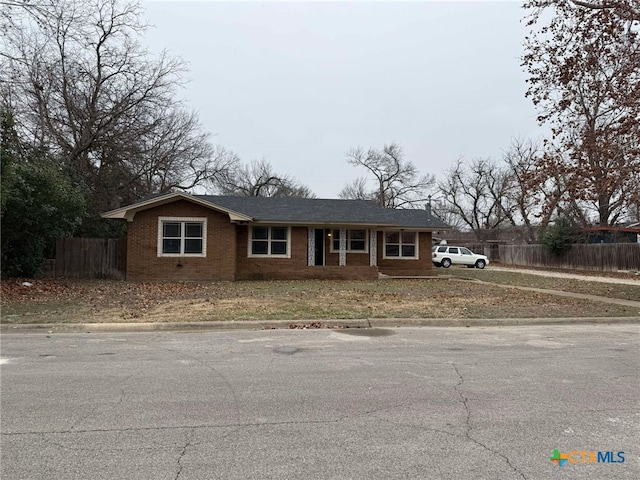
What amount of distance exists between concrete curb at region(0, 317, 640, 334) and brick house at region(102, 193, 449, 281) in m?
Result: 10.7

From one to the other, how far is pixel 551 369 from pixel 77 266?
20687 millimetres

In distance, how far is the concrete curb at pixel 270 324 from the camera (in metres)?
9.62

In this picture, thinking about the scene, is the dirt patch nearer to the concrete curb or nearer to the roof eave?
the concrete curb

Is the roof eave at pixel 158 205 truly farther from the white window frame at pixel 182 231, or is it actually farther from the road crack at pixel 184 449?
the road crack at pixel 184 449

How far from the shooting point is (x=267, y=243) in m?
22.6

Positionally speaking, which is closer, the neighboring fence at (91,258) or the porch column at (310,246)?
the neighboring fence at (91,258)

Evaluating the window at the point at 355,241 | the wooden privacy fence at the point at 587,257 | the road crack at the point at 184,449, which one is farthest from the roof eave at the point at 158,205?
the wooden privacy fence at the point at 587,257

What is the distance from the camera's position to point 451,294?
1620 centimetres

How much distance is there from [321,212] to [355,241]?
249cm

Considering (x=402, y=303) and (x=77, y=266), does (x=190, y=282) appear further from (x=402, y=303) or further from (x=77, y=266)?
(x=402, y=303)

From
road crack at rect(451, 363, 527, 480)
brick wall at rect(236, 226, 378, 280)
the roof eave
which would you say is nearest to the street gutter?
road crack at rect(451, 363, 527, 480)

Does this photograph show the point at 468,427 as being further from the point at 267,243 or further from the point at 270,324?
the point at 267,243

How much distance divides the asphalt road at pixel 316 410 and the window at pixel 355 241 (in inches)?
637

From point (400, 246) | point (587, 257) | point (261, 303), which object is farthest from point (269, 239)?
point (587, 257)
